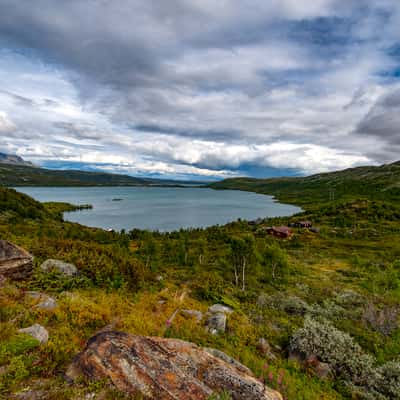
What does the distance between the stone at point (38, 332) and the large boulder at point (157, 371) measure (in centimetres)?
166

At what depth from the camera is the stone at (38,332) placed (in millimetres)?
6297

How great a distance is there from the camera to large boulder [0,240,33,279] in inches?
403

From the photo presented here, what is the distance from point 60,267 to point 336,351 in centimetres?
1384

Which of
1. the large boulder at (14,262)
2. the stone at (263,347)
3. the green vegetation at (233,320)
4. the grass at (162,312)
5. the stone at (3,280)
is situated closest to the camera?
the grass at (162,312)

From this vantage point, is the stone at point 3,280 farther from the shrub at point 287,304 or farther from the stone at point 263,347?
the shrub at point 287,304

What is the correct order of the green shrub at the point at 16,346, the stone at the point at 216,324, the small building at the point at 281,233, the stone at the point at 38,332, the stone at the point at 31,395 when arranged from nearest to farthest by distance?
the stone at the point at 31,395
the green shrub at the point at 16,346
the stone at the point at 38,332
the stone at the point at 216,324
the small building at the point at 281,233

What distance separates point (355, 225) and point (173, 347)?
79712 millimetres

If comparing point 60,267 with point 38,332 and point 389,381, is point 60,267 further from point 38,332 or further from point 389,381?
point 389,381

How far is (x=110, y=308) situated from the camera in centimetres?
977

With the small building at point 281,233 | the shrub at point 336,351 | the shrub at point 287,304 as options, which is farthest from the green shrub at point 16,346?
the small building at point 281,233

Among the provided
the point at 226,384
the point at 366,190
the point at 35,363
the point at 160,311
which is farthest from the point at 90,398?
the point at 366,190

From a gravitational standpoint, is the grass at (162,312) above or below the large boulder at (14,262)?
below

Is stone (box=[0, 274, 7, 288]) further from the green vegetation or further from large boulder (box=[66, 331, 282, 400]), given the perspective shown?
large boulder (box=[66, 331, 282, 400])

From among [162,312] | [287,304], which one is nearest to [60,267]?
[162,312]
